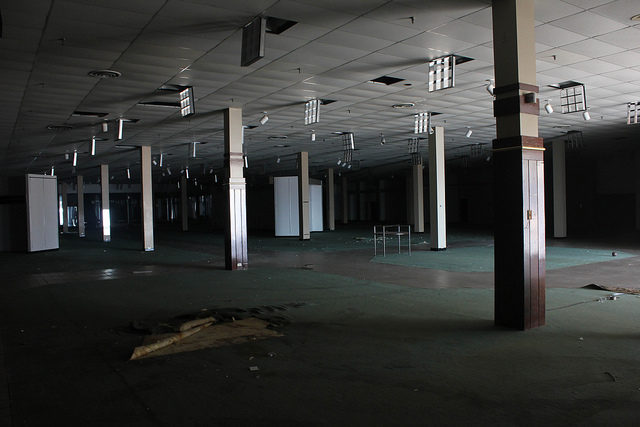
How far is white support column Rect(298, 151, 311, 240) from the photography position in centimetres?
2456

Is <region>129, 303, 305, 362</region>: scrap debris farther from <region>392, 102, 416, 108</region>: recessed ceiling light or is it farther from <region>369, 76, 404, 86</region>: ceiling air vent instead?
<region>392, 102, 416, 108</region>: recessed ceiling light

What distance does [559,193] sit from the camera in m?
22.7

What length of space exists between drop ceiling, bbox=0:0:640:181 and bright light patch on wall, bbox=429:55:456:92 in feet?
0.70

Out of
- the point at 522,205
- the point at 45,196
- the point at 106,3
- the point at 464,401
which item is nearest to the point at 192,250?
the point at 45,196

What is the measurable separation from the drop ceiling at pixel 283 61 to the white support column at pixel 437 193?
2.87 feet

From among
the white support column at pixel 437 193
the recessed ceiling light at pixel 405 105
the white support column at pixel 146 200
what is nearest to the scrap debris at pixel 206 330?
the recessed ceiling light at pixel 405 105

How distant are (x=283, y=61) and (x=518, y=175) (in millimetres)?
5118

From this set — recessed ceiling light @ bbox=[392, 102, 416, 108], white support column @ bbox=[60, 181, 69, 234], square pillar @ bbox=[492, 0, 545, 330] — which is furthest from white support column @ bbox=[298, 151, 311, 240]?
white support column @ bbox=[60, 181, 69, 234]

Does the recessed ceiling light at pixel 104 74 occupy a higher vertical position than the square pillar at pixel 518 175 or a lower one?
higher

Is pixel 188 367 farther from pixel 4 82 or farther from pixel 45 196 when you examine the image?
pixel 45 196

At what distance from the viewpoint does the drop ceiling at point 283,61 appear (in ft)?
24.0

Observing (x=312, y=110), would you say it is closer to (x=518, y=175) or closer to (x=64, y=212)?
(x=518, y=175)

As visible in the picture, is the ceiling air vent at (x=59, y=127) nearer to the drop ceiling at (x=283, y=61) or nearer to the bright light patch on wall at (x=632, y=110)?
the drop ceiling at (x=283, y=61)

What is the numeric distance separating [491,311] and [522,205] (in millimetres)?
1988
